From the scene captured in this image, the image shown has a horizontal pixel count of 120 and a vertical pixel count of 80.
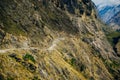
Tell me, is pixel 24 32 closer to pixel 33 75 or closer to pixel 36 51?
pixel 36 51

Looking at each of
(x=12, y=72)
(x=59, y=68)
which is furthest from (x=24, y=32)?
(x=12, y=72)

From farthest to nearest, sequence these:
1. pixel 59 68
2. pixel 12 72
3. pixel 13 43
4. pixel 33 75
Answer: pixel 59 68, pixel 13 43, pixel 33 75, pixel 12 72

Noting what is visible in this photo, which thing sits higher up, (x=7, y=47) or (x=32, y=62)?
(x=7, y=47)

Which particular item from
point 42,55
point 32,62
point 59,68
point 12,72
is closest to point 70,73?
point 59,68

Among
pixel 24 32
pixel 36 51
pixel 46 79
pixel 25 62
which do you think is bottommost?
pixel 46 79

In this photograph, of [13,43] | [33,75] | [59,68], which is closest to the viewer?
[33,75]

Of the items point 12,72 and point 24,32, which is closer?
point 12,72

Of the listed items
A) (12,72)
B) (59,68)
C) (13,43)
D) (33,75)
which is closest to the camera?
(12,72)

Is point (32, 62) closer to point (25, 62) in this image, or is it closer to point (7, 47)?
point (25, 62)

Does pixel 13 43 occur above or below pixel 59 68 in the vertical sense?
above
